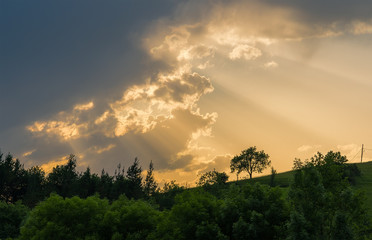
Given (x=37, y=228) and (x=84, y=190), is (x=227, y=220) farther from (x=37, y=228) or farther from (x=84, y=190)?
(x=84, y=190)

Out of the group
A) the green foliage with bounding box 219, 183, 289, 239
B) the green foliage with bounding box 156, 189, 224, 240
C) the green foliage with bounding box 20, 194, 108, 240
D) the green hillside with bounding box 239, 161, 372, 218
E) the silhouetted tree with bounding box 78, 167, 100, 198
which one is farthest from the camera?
the silhouetted tree with bounding box 78, 167, 100, 198

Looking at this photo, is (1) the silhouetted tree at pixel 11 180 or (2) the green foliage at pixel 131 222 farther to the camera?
(1) the silhouetted tree at pixel 11 180

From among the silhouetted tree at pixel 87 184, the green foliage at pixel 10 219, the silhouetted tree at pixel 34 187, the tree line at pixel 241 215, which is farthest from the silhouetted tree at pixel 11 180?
the tree line at pixel 241 215

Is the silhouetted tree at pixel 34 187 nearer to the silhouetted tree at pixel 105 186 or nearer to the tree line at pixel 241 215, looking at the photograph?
the silhouetted tree at pixel 105 186

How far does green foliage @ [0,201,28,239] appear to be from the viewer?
9569cm

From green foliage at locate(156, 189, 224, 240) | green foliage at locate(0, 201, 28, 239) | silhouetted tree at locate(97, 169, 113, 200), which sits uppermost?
silhouetted tree at locate(97, 169, 113, 200)

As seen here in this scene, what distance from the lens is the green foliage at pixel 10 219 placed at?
95688mm

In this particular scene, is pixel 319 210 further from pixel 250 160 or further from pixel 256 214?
pixel 250 160

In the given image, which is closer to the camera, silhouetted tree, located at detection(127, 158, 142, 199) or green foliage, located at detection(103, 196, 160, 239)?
green foliage, located at detection(103, 196, 160, 239)

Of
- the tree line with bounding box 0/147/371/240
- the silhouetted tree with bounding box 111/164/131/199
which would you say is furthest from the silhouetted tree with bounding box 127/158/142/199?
the tree line with bounding box 0/147/371/240

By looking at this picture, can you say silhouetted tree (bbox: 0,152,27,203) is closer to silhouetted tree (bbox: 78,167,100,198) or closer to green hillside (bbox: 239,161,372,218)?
silhouetted tree (bbox: 78,167,100,198)

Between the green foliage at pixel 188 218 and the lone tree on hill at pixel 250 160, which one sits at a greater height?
the lone tree on hill at pixel 250 160

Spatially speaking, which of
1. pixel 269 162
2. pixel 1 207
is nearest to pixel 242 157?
pixel 269 162

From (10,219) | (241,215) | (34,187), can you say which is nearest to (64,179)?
(34,187)
